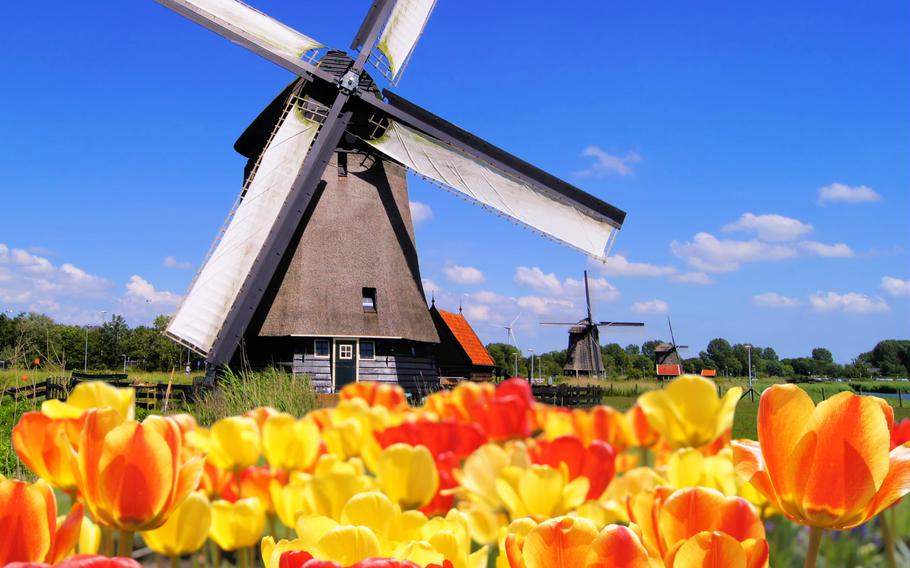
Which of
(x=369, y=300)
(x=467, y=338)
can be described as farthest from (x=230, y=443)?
(x=467, y=338)

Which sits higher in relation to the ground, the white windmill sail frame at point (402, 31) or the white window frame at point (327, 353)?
the white windmill sail frame at point (402, 31)

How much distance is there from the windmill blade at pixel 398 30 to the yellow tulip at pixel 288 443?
15.3 meters

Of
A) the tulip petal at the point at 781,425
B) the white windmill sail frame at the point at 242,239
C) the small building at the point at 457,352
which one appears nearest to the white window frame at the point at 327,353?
the white windmill sail frame at the point at 242,239

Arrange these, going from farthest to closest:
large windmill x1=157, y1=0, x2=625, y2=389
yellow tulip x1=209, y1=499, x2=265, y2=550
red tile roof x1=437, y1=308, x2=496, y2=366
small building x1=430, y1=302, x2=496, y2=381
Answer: red tile roof x1=437, y1=308, x2=496, y2=366 < small building x1=430, y1=302, x2=496, y2=381 < large windmill x1=157, y1=0, x2=625, y2=389 < yellow tulip x1=209, y1=499, x2=265, y2=550

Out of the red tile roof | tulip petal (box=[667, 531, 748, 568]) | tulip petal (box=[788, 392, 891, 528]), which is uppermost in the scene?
the red tile roof

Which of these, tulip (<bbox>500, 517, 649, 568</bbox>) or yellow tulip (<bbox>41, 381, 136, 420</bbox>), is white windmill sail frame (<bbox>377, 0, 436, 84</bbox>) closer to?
yellow tulip (<bbox>41, 381, 136, 420</bbox>)

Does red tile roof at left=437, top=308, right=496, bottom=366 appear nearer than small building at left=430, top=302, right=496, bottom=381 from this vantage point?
No

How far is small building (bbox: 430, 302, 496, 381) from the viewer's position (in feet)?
80.6

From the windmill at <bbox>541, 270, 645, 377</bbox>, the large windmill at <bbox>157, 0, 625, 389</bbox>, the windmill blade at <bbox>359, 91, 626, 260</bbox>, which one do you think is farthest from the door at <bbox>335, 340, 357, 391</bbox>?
the windmill at <bbox>541, 270, 645, 377</bbox>

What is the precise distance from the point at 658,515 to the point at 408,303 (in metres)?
15.9

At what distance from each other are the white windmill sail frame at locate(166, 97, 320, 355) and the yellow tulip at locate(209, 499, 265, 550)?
12961 mm

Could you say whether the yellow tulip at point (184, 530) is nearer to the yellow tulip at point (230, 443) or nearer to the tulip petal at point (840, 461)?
the yellow tulip at point (230, 443)

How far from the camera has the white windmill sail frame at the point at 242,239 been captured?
1334 cm

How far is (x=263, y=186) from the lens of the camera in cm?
1432
